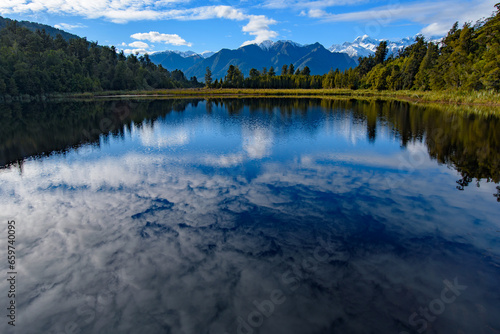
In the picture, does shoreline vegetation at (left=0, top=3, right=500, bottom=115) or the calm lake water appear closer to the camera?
the calm lake water

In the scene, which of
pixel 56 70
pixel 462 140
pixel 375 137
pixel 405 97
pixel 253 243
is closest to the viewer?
pixel 253 243

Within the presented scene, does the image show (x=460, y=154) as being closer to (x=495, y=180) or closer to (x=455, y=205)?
(x=495, y=180)

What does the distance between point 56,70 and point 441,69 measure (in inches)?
6431

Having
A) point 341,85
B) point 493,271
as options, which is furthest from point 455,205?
point 341,85

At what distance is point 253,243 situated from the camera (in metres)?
11.4

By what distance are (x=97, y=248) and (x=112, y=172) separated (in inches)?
427

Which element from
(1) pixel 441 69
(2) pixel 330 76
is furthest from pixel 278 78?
(1) pixel 441 69

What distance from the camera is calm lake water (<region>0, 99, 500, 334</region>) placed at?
7926 mm

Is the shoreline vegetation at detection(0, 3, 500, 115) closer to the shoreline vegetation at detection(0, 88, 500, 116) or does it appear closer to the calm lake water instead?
the shoreline vegetation at detection(0, 88, 500, 116)

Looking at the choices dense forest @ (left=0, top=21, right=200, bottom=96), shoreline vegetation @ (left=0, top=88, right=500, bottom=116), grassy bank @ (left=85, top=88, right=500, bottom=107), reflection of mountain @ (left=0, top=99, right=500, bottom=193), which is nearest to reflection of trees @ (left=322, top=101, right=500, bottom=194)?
reflection of mountain @ (left=0, top=99, right=500, bottom=193)

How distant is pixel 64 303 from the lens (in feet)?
27.3

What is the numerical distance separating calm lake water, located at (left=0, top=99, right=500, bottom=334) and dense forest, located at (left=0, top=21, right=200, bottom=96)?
11521 centimetres

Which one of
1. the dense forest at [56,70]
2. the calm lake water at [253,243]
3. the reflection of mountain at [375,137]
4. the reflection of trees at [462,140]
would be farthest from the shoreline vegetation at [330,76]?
the calm lake water at [253,243]

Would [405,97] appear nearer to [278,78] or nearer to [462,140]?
[462,140]
